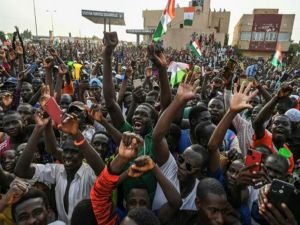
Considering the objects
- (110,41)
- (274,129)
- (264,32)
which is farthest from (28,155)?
(264,32)

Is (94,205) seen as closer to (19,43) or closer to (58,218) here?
(58,218)

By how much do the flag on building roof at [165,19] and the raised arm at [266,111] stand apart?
4057mm

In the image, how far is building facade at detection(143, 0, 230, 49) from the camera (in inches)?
1569

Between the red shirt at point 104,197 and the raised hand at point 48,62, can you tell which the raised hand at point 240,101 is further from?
the raised hand at point 48,62

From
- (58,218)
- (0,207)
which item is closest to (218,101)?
(58,218)

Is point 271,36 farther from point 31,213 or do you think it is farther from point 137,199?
point 31,213

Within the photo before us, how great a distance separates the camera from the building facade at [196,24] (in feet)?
131

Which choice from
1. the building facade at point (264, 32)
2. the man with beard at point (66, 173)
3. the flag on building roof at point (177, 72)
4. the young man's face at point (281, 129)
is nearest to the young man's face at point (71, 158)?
the man with beard at point (66, 173)

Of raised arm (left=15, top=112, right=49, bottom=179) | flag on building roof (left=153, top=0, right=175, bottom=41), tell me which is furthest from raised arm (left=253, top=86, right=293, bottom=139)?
flag on building roof (left=153, top=0, right=175, bottom=41)

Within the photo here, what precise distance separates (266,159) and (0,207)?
6.38ft

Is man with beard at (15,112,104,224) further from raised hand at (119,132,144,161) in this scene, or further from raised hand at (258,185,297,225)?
raised hand at (258,185,297,225)

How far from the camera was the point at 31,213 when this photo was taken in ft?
5.83

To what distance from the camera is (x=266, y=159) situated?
2221 mm

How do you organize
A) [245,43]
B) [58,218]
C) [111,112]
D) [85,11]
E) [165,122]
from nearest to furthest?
[165,122], [58,218], [111,112], [85,11], [245,43]
